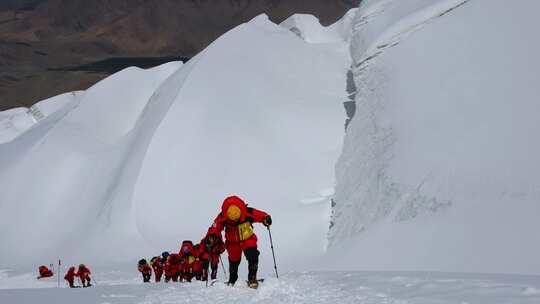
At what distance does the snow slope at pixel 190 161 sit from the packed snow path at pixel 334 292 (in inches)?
551

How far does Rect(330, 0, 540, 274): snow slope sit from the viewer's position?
539 inches

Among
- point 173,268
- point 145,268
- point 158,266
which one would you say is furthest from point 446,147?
point 145,268

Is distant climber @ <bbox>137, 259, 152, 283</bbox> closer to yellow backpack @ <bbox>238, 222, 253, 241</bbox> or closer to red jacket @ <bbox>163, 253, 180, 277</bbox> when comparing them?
red jacket @ <bbox>163, 253, 180, 277</bbox>

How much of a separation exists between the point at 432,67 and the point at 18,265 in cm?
2287

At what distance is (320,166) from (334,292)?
71.6 ft

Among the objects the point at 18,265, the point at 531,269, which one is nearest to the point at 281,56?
the point at 18,265

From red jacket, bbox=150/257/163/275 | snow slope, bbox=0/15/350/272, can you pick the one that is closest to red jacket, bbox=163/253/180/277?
red jacket, bbox=150/257/163/275

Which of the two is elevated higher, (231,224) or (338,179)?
(338,179)

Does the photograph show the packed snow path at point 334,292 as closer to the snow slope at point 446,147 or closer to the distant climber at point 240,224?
the distant climber at point 240,224

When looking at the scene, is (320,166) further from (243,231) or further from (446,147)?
(243,231)

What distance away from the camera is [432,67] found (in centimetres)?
2475

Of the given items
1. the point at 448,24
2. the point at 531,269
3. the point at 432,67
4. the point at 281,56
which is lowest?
the point at 531,269

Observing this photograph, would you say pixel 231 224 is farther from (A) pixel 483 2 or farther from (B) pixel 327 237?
(A) pixel 483 2

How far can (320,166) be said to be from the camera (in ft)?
97.3
